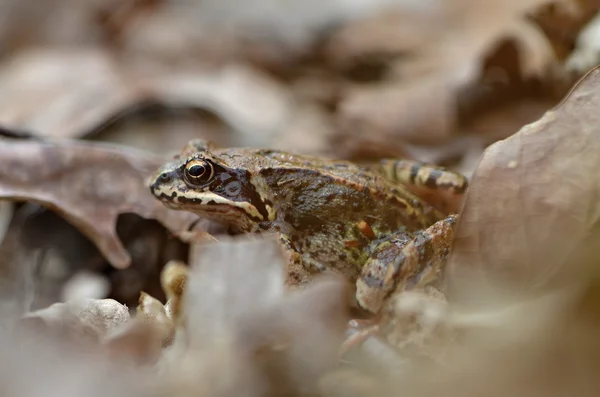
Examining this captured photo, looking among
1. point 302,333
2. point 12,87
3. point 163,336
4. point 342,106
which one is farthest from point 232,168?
point 12,87

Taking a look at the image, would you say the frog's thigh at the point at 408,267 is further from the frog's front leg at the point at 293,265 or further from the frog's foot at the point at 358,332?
the frog's front leg at the point at 293,265

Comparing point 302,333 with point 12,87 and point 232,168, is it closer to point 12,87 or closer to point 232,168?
point 232,168

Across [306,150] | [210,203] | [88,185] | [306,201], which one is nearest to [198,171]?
[210,203]

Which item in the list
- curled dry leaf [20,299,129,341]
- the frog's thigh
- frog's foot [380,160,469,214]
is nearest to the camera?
curled dry leaf [20,299,129,341]

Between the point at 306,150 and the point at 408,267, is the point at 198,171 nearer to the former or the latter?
the point at 408,267

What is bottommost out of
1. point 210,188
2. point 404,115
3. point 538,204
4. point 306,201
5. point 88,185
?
point 538,204

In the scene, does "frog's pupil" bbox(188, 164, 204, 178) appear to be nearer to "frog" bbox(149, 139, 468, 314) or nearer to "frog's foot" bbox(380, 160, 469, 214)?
"frog" bbox(149, 139, 468, 314)

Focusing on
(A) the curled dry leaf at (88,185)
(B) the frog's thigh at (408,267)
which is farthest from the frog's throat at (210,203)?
(B) the frog's thigh at (408,267)

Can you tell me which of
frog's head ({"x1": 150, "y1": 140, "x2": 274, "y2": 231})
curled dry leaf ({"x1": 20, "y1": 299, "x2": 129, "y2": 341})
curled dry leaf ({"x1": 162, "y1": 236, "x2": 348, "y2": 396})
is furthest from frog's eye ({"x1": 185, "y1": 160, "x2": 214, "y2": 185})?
curled dry leaf ({"x1": 162, "y1": 236, "x2": 348, "y2": 396})
